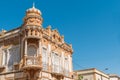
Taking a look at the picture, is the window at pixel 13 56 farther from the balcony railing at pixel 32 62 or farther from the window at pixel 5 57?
the balcony railing at pixel 32 62

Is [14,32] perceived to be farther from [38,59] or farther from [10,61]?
[38,59]

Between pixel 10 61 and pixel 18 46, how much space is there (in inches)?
90.9

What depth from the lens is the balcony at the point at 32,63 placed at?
2852 cm

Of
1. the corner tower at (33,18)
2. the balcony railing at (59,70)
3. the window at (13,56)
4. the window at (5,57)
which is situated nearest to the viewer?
the corner tower at (33,18)

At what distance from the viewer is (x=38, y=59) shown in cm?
2950

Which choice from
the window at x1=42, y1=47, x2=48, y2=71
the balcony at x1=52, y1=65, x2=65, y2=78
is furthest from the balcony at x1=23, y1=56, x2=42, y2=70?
the balcony at x1=52, y1=65, x2=65, y2=78

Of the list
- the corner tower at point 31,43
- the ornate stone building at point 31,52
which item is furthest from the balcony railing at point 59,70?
the corner tower at point 31,43

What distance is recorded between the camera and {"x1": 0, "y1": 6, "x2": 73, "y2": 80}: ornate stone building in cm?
2947

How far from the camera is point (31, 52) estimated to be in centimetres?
3095

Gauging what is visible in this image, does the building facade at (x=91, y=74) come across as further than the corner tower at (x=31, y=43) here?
Yes

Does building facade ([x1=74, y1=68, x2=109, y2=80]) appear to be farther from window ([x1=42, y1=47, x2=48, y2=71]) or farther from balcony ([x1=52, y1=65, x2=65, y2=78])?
window ([x1=42, y1=47, x2=48, y2=71])

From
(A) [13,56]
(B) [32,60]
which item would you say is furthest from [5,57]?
(B) [32,60]

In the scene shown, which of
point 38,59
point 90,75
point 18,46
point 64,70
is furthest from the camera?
point 90,75

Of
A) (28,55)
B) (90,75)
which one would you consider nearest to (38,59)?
(28,55)
